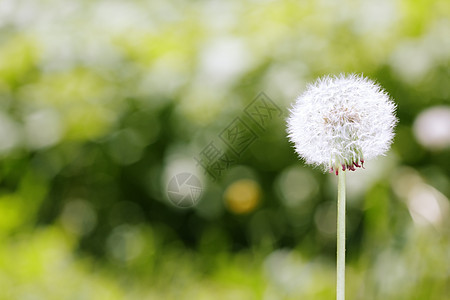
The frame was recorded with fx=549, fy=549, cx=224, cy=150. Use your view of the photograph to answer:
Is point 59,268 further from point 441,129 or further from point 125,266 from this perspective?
point 441,129

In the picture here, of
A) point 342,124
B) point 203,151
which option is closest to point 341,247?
point 342,124

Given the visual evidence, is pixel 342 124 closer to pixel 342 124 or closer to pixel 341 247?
pixel 342 124

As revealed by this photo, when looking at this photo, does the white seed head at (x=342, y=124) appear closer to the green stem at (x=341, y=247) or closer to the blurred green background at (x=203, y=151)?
the green stem at (x=341, y=247)

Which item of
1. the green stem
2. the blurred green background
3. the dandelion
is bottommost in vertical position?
the green stem

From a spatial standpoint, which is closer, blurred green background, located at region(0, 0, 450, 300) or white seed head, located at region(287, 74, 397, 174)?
white seed head, located at region(287, 74, 397, 174)

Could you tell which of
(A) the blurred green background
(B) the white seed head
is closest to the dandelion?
(B) the white seed head

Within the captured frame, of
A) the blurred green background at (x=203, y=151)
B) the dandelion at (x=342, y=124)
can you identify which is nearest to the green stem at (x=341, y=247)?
the dandelion at (x=342, y=124)

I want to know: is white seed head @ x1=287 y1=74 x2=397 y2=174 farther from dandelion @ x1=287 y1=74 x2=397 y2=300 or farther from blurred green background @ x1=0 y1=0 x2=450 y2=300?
blurred green background @ x1=0 y1=0 x2=450 y2=300
